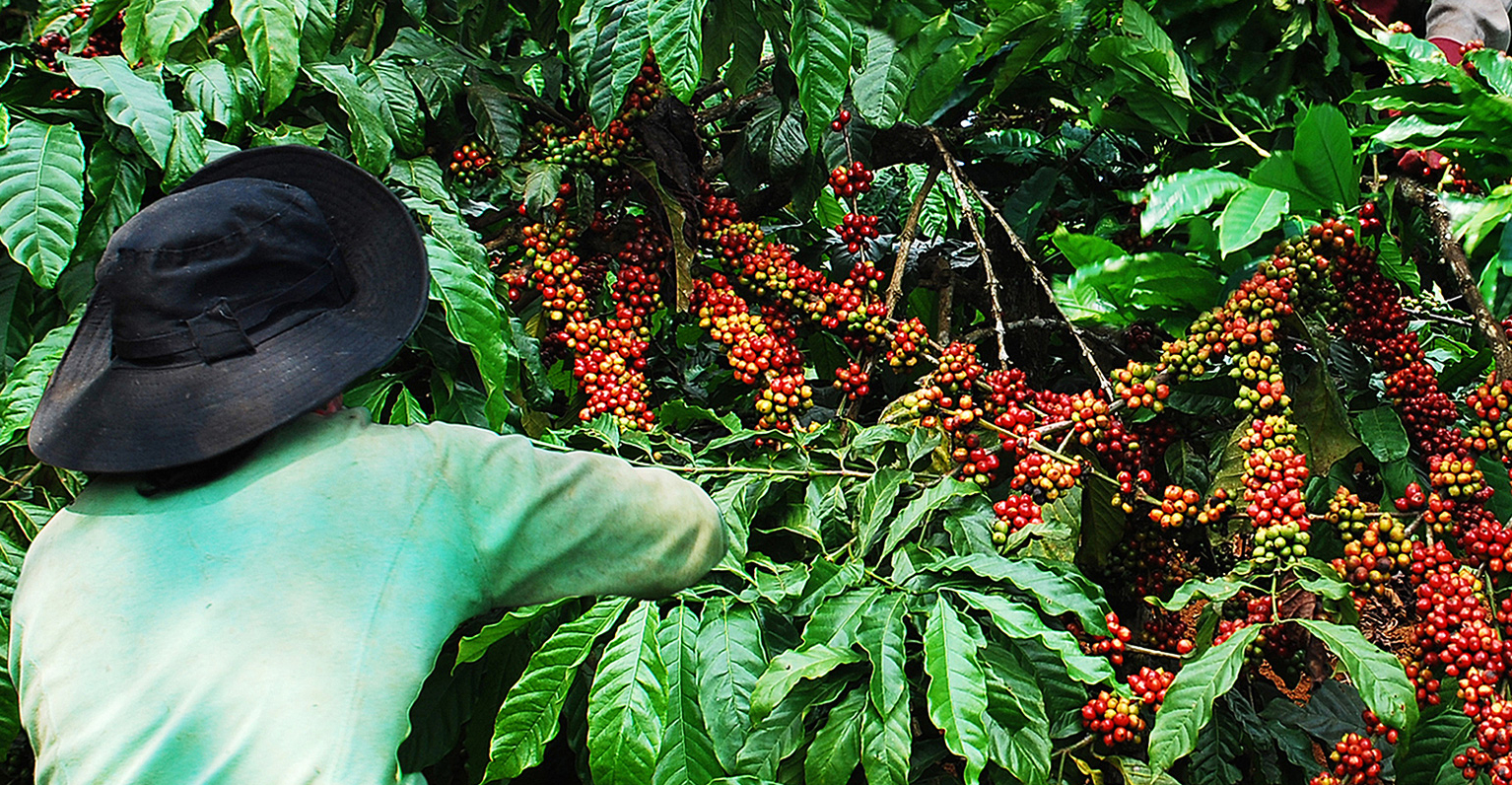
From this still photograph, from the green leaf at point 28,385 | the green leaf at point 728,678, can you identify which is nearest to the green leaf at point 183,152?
the green leaf at point 28,385

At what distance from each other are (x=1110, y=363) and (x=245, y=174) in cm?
154

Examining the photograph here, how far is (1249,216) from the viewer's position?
1435 mm

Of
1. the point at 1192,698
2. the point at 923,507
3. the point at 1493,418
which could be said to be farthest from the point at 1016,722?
the point at 1493,418

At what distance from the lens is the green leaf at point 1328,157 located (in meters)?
1.44

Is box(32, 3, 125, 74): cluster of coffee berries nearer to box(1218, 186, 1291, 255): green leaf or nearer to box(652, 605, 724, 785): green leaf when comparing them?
box(652, 605, 724, 785): green leaf

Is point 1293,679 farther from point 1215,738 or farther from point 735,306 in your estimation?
point 735,306

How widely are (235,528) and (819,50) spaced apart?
106 cm

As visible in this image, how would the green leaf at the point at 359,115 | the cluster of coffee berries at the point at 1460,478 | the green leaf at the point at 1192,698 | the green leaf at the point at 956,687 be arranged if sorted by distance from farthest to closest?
1. the green leaf at the point at 359,115
2. the cluster of coffee berries at the point at 1460,478
3. the green leaf at the point at 1192,698
4. the green leaf at the point at 956,687

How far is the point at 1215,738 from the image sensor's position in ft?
5.41

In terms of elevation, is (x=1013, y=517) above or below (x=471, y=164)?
below

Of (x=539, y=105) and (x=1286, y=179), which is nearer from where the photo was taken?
(x=1286, y=179)

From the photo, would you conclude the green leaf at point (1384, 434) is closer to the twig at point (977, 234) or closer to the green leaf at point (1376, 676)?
the green leaf at point (1376, 676)

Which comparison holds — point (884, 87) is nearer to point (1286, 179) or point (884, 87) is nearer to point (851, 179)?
point (851, 179)

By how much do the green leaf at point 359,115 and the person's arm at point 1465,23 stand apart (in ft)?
5.39
